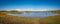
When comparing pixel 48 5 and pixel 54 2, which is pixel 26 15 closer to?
pixel 48 5

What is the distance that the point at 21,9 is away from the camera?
169 cm

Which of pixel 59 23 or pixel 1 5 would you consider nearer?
pixel 59 23

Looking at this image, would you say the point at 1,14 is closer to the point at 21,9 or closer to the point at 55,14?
the point at 21,9

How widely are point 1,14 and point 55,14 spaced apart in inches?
37.1

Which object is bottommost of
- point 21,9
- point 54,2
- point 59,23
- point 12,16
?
point 59,23

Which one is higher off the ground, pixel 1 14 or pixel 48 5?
pixel 48 5

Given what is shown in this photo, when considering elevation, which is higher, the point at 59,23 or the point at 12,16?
the point at 12,16

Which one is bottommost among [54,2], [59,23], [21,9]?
[59,23]

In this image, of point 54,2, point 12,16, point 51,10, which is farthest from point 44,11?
point 12,16

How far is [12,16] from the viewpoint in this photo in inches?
65.9

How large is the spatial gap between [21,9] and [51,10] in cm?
52

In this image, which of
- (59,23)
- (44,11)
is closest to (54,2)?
(44,11)

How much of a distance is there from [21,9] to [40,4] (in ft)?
1.13

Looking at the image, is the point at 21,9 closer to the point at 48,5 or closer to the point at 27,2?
the point at 27,2
